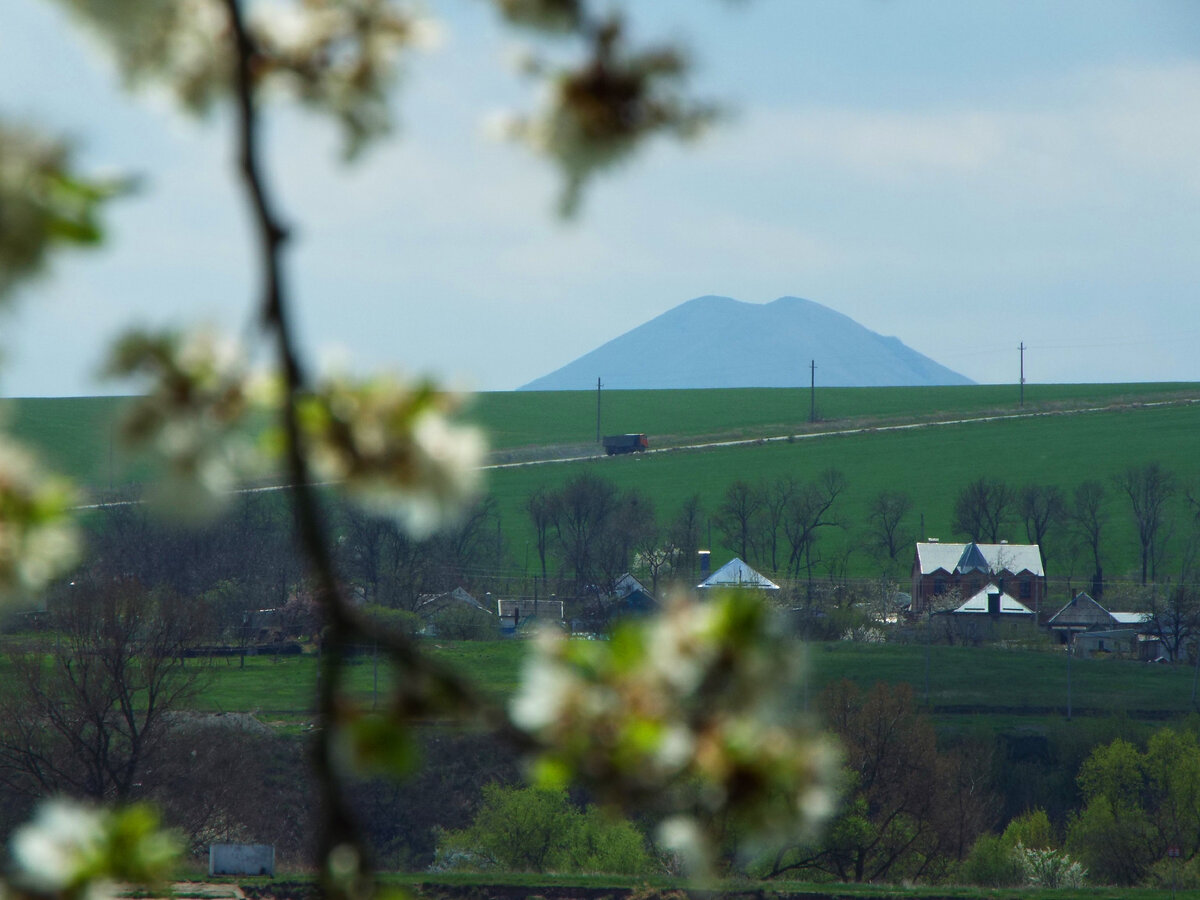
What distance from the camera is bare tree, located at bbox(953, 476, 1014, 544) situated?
76125mm

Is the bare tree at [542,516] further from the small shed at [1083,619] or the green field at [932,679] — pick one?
the small shed at [1083,619]

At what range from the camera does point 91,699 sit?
107 feet

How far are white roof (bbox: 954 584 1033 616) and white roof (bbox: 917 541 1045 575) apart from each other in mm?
2696

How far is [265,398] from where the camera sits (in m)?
1.14

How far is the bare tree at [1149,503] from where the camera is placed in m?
72.0

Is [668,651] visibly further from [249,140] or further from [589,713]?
[249,140]

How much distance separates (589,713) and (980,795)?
40.4 m

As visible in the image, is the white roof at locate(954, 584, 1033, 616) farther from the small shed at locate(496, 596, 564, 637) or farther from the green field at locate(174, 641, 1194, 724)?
the small shed at locate(496, 596, 564, 637)

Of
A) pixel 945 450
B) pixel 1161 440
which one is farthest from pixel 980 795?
pixel 1161 440

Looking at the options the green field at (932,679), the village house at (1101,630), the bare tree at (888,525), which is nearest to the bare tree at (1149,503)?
the village house at (1101,630)

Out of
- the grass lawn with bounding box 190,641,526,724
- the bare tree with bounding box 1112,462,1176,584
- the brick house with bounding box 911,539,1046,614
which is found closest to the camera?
the grass lawn with bounding box 190,641,526,724

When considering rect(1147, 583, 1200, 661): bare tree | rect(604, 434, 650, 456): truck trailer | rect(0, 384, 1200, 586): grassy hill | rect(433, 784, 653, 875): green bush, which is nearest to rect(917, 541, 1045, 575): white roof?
rect(0, 384, 1200, 586): grassy hill

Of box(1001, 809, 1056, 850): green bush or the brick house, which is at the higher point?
the brick house

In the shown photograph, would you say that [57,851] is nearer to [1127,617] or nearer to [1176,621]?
[1176,621]
